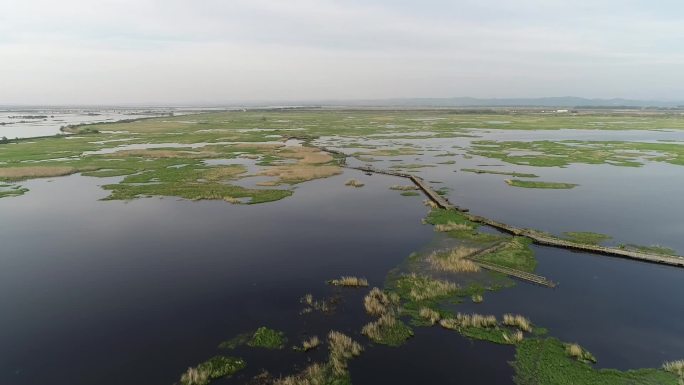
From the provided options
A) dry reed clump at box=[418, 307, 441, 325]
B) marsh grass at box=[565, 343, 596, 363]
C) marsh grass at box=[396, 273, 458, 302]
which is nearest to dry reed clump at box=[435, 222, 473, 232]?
marsh grass at box=[396, 273, 458, 302]

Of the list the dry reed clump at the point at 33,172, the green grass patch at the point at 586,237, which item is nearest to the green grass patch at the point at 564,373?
the green grass patch at the point at 586,237

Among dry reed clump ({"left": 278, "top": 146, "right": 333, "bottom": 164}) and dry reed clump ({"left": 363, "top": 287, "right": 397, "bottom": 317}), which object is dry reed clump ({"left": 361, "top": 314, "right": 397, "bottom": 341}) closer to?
dry reed clump ({"left": 363, "top": 287, "right": 397, "bottom": 317})

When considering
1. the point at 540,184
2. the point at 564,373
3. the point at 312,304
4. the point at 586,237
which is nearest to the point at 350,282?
the point at 312,304

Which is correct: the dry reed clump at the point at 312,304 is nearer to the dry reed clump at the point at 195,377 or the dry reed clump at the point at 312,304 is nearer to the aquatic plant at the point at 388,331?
the aquatic plant at the point at 388,331

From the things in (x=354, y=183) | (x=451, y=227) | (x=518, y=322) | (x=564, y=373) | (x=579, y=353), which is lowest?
(x=564, y=373)

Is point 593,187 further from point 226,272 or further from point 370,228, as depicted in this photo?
point 226,272

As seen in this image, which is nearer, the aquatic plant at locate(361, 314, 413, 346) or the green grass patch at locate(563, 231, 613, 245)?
the aquatic plant at locate(361, 314, 413, 346)

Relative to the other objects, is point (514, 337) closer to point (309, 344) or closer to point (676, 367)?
point (676, 367)
